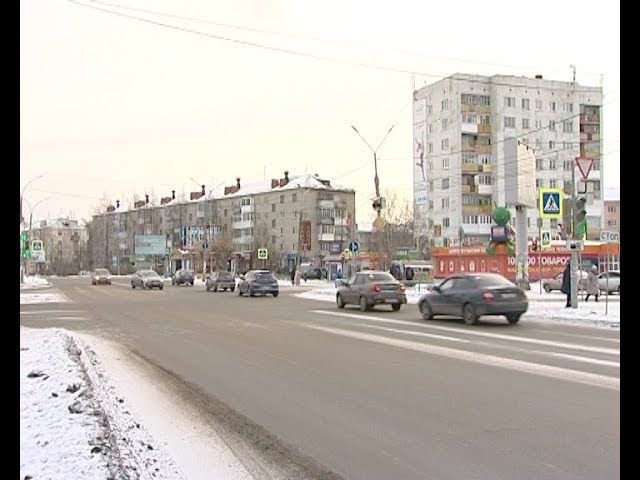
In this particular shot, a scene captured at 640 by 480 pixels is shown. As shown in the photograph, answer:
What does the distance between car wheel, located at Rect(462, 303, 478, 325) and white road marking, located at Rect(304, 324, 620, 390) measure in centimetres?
438

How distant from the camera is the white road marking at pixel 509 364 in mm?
9359

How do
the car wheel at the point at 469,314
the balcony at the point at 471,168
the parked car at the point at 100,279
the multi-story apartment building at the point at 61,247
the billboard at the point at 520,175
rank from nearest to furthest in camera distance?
the car wheel at the point at 469,314 → the billboard at the point at 520,175 → the parked car at the point at 100,279 → the balcony at the point at 471,168 → the multi-story apartment building at the point at 61,247

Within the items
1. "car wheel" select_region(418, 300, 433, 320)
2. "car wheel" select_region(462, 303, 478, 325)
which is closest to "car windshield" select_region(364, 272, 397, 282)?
"car wheel" select_region(418, 300, 433, 320)

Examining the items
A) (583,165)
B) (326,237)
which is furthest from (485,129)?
(583,165)

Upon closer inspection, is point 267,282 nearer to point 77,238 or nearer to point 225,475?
point 225,475

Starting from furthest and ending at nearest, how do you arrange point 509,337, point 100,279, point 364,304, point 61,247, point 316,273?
point 61,247
point 316,273
point 100,279
point 364,304
point 509,337

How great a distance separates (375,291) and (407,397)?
16.3 m

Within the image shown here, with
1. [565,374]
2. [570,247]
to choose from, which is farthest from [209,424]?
[570,247]

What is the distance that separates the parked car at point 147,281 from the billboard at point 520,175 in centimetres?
2978

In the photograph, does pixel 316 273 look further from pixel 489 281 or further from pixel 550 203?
pixel 489 281

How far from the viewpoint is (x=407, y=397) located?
8.45 meters

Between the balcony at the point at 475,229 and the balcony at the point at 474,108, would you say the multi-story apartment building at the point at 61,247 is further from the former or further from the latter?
the balcony at the point at 474,108

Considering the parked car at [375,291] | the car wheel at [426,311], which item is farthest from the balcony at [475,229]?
the car wheel at [426,311]
